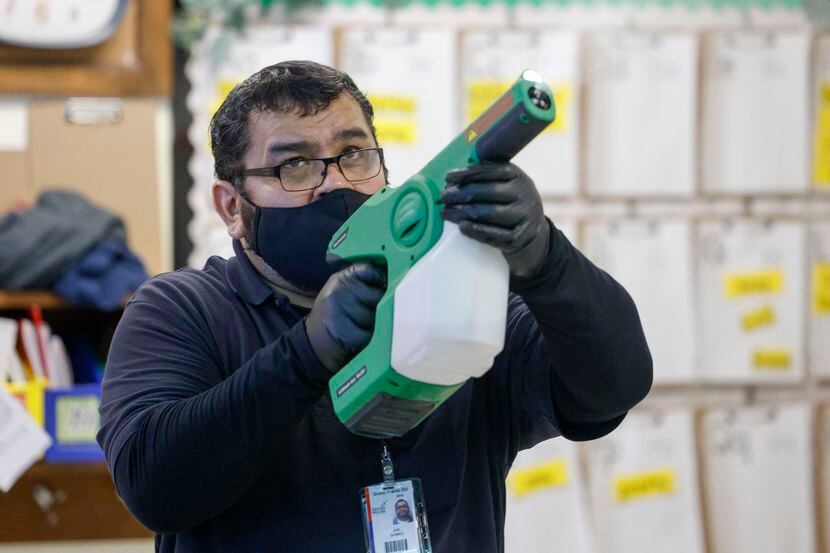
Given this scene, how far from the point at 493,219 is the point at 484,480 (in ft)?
1.36

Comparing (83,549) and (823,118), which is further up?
(823,118)

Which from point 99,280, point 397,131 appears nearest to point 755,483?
point 397,131

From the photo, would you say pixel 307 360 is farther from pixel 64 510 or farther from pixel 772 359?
pixel 772 359

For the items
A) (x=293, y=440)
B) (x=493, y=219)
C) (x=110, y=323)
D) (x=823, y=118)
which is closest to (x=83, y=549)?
(x=110, y=323)

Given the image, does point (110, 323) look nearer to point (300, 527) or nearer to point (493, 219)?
point (300, 527)

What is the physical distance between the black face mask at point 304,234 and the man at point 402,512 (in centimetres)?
27

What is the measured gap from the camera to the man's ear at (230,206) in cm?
129

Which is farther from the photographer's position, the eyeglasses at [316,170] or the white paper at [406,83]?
the white paper at [406,83]

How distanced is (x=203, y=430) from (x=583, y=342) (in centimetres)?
38

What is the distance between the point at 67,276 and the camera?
230 centimetres

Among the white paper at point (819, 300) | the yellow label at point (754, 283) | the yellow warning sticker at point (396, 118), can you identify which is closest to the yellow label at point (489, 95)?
the yellow warning sticker at point (396, 118)

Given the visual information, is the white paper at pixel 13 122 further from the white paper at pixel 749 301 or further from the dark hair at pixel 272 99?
the white paper at pixel 749 301

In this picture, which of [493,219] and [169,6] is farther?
[169,6]

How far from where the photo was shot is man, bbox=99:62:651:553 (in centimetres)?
99
